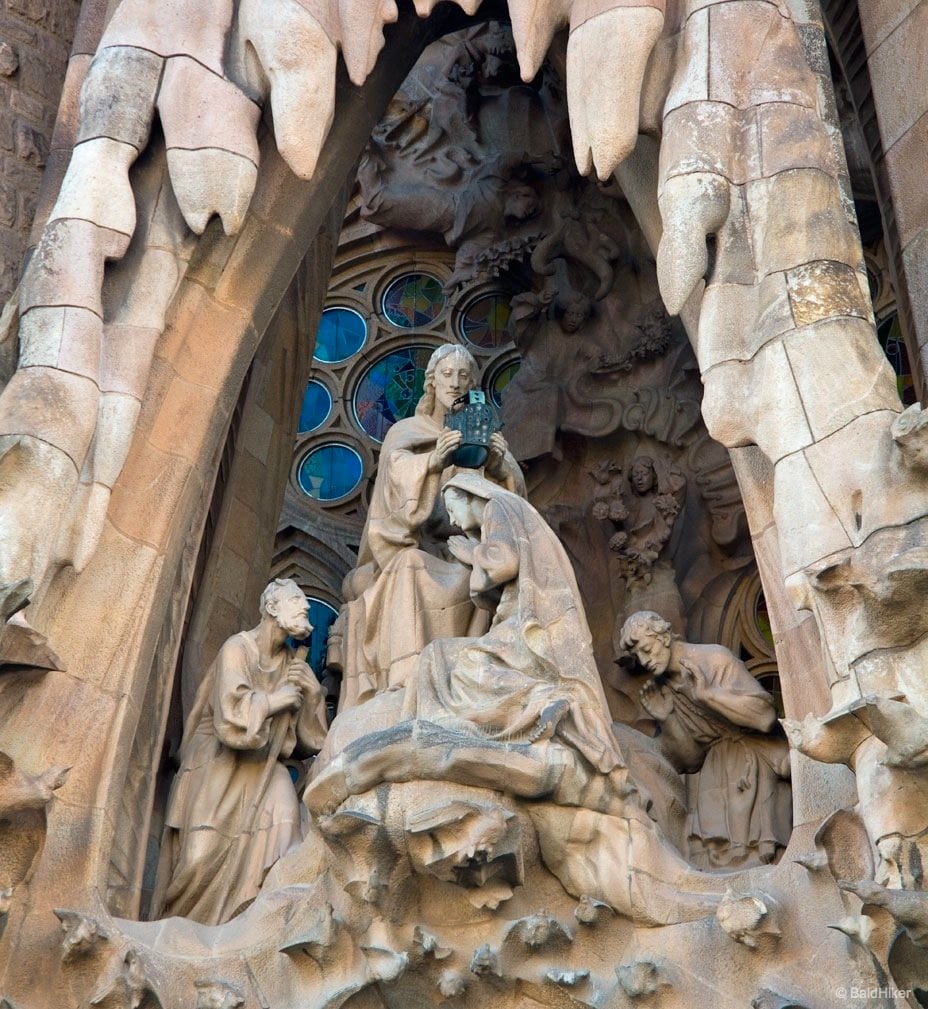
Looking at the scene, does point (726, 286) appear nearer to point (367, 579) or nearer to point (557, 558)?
point (557, 558)

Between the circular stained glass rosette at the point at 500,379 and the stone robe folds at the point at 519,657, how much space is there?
4372 millimetres

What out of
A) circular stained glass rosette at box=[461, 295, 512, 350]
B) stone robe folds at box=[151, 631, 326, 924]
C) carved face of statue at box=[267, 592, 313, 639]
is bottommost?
stone robe folds at box=[151, 631, 326, 924]

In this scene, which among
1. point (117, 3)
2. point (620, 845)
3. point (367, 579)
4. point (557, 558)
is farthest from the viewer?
point (117, 3)

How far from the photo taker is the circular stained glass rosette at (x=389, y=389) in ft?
47.2

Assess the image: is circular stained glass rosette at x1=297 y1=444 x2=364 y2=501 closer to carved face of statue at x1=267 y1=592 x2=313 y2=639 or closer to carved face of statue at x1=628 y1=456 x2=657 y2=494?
carved face of statue at x1=628 y1=456 x2=657 y2=494

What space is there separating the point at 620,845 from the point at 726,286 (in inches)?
79.4

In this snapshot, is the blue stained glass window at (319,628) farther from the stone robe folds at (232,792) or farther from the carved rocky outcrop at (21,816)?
the carved rocky outcrop at (21,816)

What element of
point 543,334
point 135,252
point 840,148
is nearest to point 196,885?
point 135,252

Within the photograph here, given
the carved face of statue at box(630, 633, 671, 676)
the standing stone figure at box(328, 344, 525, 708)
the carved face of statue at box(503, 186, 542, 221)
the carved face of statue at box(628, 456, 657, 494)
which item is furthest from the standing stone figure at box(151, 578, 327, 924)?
the carved face of statue at box(503, 186, 542, 221)

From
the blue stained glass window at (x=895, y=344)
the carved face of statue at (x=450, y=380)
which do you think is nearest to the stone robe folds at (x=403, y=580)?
the carved face of statue at (x=450, y=380)

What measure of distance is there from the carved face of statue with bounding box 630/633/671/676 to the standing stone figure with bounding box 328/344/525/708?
0.63 m

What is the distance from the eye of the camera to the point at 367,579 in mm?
10156

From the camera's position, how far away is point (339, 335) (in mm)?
14766

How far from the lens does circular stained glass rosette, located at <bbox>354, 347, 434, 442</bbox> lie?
47.2 ft
